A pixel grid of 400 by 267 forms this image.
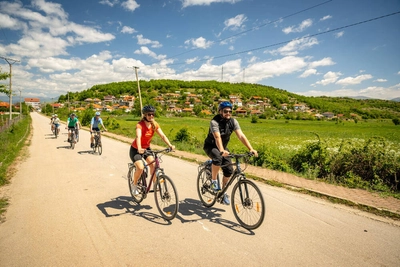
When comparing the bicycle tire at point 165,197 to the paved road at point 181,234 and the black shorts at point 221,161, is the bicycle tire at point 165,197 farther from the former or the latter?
the black shorts at point 221,161

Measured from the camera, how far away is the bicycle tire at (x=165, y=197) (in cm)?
405

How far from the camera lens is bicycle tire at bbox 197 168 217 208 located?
4.67m

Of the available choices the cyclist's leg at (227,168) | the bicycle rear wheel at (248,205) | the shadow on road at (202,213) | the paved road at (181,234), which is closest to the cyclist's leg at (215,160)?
the cyclist's leg at (227,168)

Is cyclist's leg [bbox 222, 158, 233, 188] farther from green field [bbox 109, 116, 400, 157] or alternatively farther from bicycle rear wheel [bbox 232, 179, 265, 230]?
green field [bbox 109, 116, 400, 157]

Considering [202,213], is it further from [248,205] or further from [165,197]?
[248,205]

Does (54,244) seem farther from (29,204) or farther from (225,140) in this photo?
(225,140)

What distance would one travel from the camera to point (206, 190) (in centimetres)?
480

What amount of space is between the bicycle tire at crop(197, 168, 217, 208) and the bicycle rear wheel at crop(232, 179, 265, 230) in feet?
1.98

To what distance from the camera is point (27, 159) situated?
9688 millimetres

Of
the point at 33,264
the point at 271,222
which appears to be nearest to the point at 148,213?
the point at 33,264

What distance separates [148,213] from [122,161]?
217 inches

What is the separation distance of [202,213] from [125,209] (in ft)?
5.47

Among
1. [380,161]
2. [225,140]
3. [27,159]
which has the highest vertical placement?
[225,140]

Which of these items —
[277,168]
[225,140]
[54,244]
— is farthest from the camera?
[277,168]
